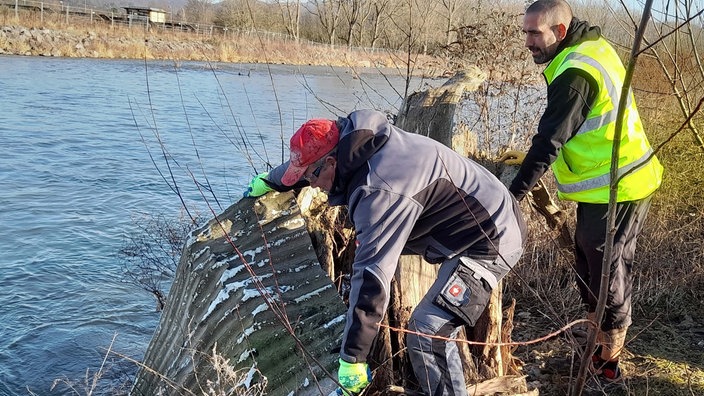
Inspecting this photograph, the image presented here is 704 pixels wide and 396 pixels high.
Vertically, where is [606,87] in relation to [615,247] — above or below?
above

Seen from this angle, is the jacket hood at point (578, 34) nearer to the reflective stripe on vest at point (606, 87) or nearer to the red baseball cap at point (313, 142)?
the reflective stripe on vest at point (606, 87)

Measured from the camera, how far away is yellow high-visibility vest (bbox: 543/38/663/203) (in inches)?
135

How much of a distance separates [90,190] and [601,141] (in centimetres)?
876

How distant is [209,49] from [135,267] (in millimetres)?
27258

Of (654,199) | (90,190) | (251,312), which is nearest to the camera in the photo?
(251,312)

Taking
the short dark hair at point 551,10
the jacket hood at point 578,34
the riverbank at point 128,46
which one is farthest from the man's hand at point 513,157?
the riverbank at point 128,46

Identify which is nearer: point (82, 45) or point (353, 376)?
point (353, 376)

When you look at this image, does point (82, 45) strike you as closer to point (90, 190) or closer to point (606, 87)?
point (90, 190)

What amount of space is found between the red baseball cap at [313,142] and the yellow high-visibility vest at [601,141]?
4.42 feet

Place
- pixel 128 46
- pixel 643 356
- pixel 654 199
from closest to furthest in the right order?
pixel 643 356 < pixel 654 199 < pixel 128 46

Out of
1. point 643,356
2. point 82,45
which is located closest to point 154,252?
point 643,356

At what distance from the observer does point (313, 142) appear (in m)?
2.79

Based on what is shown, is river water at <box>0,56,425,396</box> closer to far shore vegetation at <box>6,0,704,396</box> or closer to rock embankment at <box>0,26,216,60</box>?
far shore vegetation at <box>6,0,704,396</box>

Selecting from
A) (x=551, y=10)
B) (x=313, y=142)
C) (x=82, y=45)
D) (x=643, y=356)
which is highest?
(x=551, y=10)
